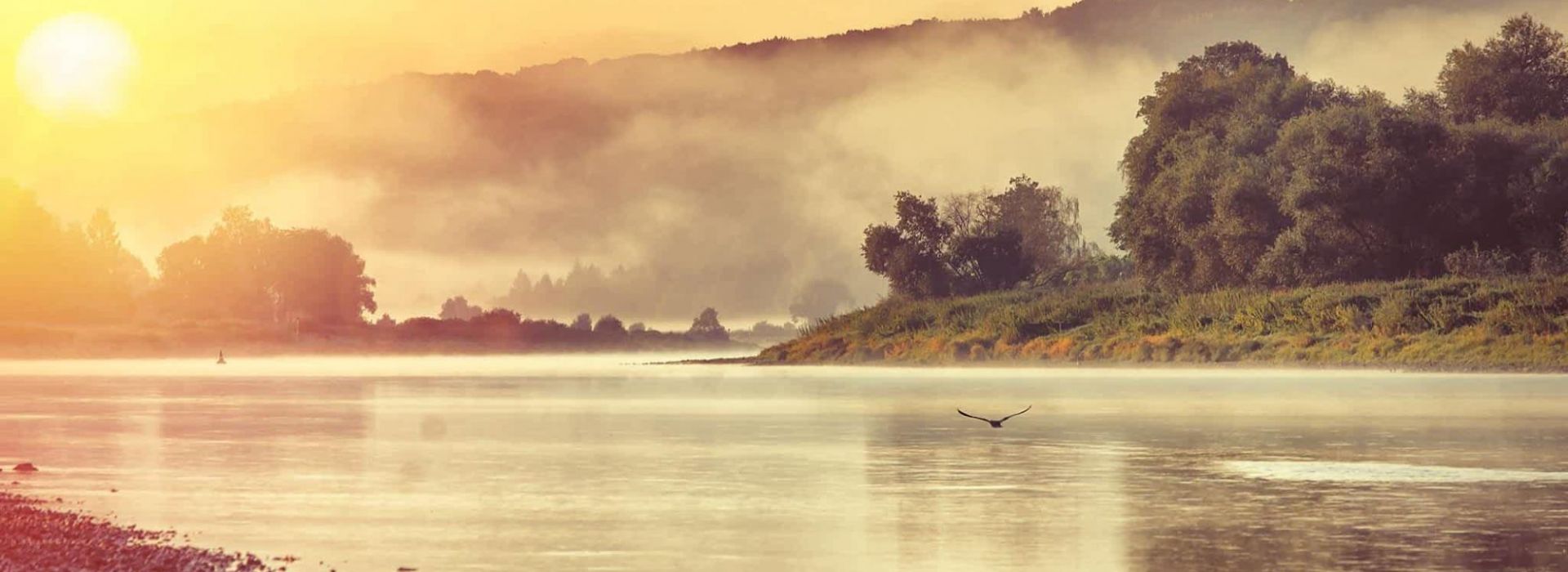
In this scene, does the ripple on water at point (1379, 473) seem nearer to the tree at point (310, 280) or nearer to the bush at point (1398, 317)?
the bush at point (1398, 317)

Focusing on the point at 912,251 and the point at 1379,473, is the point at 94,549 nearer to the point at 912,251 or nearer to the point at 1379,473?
the point at 1379,473

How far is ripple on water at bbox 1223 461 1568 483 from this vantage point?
23703 millimetres

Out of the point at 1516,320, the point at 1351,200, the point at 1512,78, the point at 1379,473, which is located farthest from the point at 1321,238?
the point at 1379,473

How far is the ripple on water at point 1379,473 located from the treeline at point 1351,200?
54.7m

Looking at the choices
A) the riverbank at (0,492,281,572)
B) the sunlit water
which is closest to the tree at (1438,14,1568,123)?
the sunlit water

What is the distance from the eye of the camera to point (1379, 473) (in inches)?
977

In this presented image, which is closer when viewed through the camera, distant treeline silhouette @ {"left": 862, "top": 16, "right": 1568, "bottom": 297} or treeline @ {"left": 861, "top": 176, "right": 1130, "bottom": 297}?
distant treeline silhouette @ {"left": 862, "top": 16, "right": 1568, "bottom": 297}

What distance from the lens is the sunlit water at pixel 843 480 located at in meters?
17.5

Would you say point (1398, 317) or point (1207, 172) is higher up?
point (1207, 172)

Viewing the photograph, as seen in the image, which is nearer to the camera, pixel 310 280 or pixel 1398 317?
pixel 1398 317

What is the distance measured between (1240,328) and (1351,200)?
24.3 ft

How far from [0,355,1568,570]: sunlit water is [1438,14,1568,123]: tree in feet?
172

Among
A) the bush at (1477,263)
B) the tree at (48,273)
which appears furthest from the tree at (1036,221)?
the tree at (48,273)

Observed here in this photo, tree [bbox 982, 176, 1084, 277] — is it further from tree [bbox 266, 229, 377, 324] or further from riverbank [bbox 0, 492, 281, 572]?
riverbank [bbox 0, 492, 281, 572]
